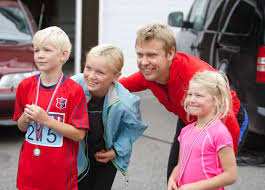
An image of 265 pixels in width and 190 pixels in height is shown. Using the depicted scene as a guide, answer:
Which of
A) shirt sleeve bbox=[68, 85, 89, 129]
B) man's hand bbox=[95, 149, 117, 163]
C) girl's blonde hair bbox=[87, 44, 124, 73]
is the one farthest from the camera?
man's hand bbox=[95, 149, 117, 163]

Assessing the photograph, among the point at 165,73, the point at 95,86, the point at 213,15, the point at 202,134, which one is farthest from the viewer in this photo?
the point at 213,15

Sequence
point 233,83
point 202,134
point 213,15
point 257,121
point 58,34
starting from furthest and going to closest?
1. point 213,15
2. point 233,83
3. point 257,121
4. point 58,34
5. point 202,134

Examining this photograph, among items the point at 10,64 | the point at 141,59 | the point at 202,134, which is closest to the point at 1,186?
the point at 10,64

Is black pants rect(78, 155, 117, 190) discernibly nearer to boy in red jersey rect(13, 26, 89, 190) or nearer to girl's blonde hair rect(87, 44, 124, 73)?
boy in red jersey rect(13, 26, 89, 190)

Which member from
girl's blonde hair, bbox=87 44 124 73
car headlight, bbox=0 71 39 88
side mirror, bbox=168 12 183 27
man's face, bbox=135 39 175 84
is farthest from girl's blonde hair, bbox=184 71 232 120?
side mirror, bbox=168 12 183 27

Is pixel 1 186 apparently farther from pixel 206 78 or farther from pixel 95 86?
pixel 206 78

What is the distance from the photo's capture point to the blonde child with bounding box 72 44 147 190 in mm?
2693

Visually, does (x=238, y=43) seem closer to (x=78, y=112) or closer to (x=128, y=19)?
(x=78, y=112)

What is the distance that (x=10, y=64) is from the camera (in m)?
5.55

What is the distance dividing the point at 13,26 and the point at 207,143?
16.4 feet

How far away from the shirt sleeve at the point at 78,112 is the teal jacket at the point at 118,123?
0.24 metres

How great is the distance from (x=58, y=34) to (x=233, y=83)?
3.46 meters

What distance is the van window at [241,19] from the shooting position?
5.29m

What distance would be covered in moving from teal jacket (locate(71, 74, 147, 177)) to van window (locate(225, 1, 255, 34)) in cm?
293
